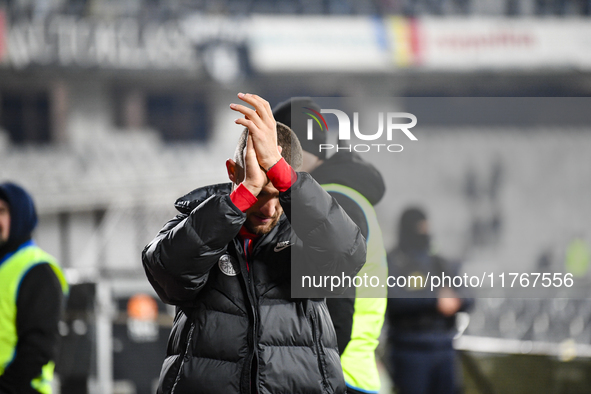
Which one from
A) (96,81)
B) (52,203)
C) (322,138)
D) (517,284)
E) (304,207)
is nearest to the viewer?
(304,207)

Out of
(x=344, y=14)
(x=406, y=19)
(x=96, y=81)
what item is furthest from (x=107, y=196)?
(x=406, y=19)

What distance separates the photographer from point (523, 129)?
2002mm

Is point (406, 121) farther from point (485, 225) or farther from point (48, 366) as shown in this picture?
point (48, 366)

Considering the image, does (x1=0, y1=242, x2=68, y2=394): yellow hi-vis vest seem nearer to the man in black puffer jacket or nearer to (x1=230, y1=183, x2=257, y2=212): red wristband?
the man in black puffer jacket

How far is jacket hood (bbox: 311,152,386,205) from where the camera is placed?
177 centimetres

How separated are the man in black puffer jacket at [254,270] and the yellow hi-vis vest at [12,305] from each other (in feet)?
3.19

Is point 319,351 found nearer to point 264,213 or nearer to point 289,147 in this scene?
point 264,213

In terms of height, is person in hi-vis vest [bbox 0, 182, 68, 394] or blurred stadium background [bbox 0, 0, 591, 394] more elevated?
blurred stadium background [bbox 0, 0, 591, 394]

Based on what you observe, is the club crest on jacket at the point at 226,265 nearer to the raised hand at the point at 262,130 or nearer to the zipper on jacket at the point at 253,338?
the zipper on jacket at the point at 253,338

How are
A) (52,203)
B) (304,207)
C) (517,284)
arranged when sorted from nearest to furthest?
1. (304,207)
2. (517,284)
3. (52,203)

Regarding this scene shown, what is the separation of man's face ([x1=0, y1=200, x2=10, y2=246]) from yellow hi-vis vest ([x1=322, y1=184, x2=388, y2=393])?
1.21m

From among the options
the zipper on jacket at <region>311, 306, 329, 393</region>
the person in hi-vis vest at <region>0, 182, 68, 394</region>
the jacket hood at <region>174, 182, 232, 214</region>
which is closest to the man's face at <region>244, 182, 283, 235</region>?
the jacket hood at <region>174, 182, 232, 214</region>

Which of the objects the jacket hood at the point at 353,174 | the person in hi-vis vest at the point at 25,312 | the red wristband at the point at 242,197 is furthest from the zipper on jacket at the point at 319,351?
the person in hi-vis vest at the point at 25,312

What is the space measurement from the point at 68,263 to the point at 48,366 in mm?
12546
